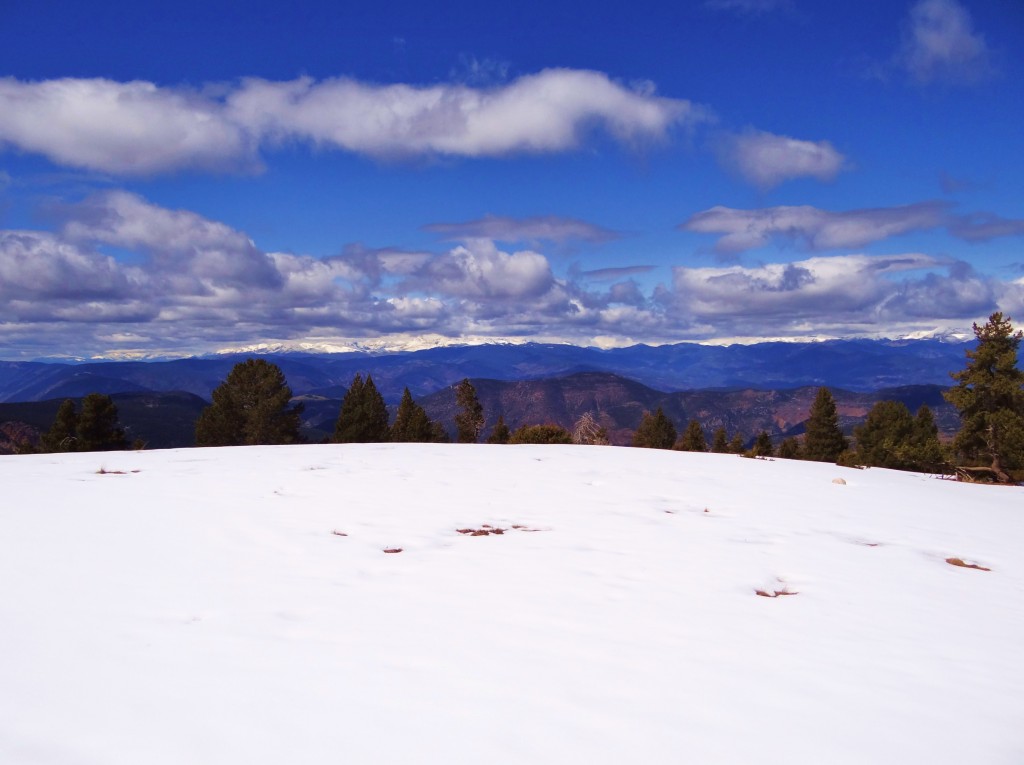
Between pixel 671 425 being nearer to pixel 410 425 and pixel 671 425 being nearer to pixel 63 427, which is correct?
pixel 410 425

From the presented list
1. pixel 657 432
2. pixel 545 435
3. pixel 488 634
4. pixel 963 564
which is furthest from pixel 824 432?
pixel 488 634

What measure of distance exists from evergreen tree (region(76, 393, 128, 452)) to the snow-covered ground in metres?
35.8

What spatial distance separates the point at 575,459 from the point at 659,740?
13920mm

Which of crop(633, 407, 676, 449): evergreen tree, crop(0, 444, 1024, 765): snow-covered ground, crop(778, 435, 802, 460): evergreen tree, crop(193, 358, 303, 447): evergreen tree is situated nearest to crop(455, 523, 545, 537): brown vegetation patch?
crop(0, 444, 1024, 765): snow-covered ground

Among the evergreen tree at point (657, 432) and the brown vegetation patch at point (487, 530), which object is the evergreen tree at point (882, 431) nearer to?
the evergreen tree at point (657, 432)

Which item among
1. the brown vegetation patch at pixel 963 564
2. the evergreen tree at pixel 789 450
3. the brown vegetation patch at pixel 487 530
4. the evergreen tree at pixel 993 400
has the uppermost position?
the evergreen tree at pixel 993 400

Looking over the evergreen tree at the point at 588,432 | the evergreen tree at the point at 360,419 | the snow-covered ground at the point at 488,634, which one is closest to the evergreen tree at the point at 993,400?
the snow-covered ground at the point at 488,634

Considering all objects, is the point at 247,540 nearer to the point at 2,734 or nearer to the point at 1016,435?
the point at 2,734

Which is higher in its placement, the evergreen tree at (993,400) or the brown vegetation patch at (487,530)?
the evergreen tree at (993,400)

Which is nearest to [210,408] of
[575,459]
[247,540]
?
[575,459]

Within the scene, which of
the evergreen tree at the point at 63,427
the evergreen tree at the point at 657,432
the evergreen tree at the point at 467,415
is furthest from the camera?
the evergreen tree at the point at 657,432

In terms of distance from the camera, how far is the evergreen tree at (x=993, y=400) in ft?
58.1

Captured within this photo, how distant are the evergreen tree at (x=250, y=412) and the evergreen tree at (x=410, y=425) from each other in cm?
1168

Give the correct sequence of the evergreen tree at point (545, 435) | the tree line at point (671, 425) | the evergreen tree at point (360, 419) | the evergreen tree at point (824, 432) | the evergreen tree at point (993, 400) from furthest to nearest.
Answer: the evergreen tree at point (824, 432)
the evergreen tree at point (360, 419)
the evergreen tree at point (545, 435)
the tree line at point (671, 425)
the evergreen tree at point (993, 400)
